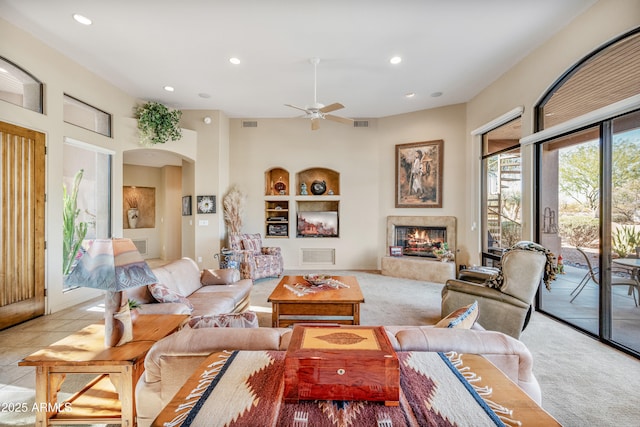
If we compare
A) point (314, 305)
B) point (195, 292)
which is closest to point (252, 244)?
point (195, 292)

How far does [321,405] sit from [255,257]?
469 centimetres

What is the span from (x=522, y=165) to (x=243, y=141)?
546 centimetres

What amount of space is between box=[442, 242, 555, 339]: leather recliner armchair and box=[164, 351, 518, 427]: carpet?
2.07m

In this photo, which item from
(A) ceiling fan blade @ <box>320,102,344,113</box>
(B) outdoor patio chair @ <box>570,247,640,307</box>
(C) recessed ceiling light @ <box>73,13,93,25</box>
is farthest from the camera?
(A) ceiling fan blade @ <box>320,102,344,113</box>

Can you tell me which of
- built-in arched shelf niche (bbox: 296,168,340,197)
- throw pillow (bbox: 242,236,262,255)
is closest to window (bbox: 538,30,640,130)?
built-in arched shelf niche (bbox: 296,168,340,197)

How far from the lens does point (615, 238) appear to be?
2.88m

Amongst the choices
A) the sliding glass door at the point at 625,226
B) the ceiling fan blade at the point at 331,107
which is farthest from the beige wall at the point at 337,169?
the sliding glass door at the point at 625,226

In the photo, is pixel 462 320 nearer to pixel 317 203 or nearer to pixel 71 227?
pixel 71 227

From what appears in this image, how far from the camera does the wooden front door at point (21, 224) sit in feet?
10.6

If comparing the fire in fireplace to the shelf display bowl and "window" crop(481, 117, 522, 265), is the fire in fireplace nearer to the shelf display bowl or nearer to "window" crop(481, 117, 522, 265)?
"window" crop(481, 117, 522, 265)

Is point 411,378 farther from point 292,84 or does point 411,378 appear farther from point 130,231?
point 130,231

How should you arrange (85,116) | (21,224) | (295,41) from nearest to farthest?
(21,224) → (295,41) → (85,116)

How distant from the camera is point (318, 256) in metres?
6.57

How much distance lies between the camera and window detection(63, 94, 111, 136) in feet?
13.4
